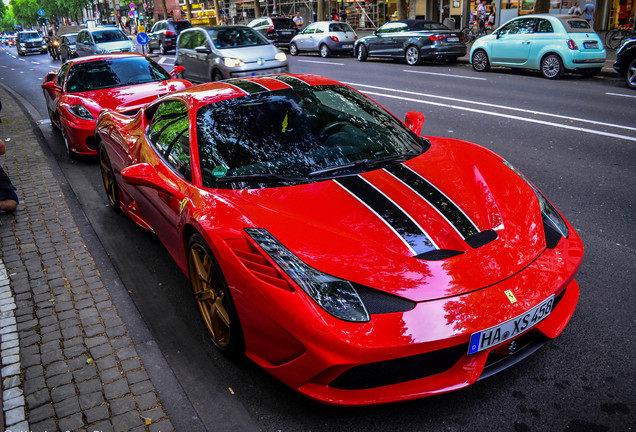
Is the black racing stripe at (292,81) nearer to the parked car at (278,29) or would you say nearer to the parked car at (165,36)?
the parked car at (278,29)

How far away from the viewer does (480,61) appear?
16.1 m

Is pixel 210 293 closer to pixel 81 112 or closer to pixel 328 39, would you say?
pixel 81 112

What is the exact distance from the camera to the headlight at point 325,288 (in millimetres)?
2357

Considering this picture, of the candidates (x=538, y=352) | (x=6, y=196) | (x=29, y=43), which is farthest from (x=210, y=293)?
(x=29, y=43)

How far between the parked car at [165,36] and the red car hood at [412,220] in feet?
94.8

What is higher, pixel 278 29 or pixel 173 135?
pixel 278 29

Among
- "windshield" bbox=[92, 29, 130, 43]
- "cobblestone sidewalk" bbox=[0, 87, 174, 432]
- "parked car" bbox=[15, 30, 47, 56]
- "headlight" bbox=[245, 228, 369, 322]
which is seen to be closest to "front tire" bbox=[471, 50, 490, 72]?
"windshield" bbox=[92, 29, 130, 43]

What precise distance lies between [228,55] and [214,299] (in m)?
11.3

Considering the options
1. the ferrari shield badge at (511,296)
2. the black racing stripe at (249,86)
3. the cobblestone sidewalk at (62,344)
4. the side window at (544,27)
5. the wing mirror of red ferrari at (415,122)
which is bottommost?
the cobblestone sidewalk at (62,344)

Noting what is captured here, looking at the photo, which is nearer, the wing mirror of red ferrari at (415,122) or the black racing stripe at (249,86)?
the black racing stripe at (249,86)

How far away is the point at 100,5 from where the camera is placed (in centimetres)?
9131

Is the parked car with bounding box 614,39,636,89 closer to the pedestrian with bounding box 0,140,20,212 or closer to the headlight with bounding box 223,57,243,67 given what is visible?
the headlight with bounding box 223,57,243,67

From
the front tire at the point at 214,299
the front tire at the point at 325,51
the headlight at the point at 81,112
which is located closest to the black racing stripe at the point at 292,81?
the front tire at the point at 214,299

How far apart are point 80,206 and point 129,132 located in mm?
1659
